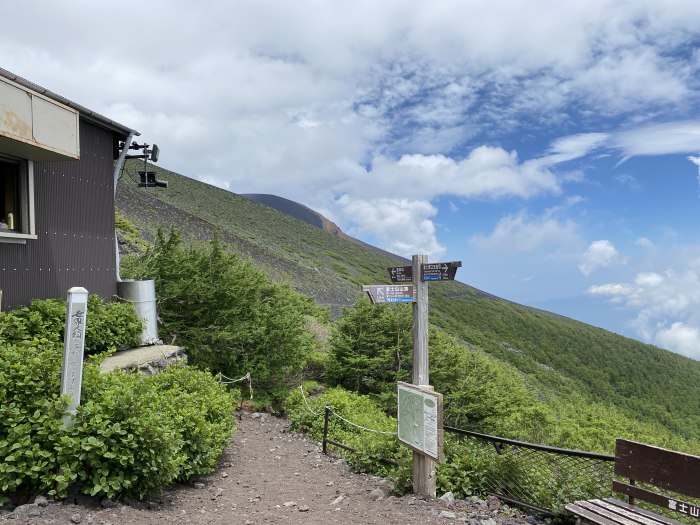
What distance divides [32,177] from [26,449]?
20.0ft

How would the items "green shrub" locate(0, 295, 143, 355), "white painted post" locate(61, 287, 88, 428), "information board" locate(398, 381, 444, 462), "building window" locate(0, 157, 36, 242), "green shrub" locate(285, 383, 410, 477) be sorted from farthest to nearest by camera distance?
"building window" locate(0, 157, 36, 242)
"green shrub" locate(0, 295, 143, 355)
"green shrub" locate(285, 383, 410, 477)
"information board" locate(398, 381, 444, 462)
"white painted post" locate(61, 287, 88, 428)

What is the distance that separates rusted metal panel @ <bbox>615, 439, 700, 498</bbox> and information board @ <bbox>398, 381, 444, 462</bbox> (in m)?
1.93

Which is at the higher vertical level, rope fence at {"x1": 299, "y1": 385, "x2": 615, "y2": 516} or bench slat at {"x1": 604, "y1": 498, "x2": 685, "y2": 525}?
bench slat at {"x1": 604, "y1": 498, "x2": 685, "y2": 525}

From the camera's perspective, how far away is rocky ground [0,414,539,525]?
16.4ft

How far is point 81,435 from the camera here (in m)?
5.25

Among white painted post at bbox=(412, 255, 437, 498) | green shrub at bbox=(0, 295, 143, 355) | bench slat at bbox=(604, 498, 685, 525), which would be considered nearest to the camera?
bench slat at bbox=(604, 498, 685, 525)

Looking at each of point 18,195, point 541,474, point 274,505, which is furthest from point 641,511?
point 18,195

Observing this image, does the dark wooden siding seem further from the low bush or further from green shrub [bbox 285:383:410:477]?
green shrub [bbox 285:383:410:477]

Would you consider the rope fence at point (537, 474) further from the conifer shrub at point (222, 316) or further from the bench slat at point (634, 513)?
the conifer shrub at point (222, 316)

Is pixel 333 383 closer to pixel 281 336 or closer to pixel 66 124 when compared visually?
pixel 281 336

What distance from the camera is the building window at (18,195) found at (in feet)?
30.5

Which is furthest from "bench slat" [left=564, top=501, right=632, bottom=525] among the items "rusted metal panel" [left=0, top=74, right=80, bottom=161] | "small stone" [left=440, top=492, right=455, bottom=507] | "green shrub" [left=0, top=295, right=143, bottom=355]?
"rusted metal panel" [left=0, top=74, right=80, bottom=161]

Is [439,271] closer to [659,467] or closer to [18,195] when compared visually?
[659,467]

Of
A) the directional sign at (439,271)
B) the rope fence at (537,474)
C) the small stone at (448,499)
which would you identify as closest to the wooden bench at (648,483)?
the rope fence at (537,474)
